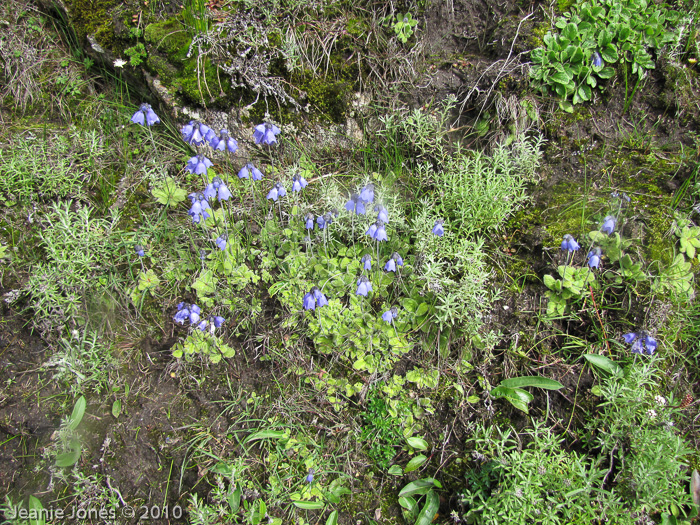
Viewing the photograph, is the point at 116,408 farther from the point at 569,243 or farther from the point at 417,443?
the point at 569,243

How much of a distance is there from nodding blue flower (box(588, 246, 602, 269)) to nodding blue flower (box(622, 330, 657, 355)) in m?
0.45

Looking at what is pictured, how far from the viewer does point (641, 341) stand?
223 centimetres

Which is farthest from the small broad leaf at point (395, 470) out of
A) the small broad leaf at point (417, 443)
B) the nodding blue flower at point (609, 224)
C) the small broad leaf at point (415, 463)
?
the nodding blue flower at point (609, 224)

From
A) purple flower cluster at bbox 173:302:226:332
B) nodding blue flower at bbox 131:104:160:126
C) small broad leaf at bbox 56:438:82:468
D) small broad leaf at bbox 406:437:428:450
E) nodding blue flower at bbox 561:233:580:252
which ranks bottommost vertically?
small broad leaf at bbox 56:438:82:468

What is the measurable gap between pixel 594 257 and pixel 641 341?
1.79ft

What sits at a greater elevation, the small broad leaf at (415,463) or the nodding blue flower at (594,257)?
the nodding blue flower at (594,257)

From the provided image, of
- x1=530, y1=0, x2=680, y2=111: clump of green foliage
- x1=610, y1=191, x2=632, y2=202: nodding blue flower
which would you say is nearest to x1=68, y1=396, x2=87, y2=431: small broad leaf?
x1=610, y1=191, x2=632, y2=202: nodding blue flower

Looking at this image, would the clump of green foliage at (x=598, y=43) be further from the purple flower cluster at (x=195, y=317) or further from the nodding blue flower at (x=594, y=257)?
the purple flower cluster at (x=195, y=317)

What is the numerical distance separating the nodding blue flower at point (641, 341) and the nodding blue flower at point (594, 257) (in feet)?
1.49

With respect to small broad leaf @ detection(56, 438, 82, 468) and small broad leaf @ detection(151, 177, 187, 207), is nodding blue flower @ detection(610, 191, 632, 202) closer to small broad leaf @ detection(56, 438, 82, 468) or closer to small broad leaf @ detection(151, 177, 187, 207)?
small broad leaf @ detection(151, 177, 187, 207)

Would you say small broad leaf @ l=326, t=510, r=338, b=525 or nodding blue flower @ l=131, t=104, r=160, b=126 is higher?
nodding blue flower @ l=131, t=104, r=160, b=126

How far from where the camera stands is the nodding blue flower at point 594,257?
7.73 feet

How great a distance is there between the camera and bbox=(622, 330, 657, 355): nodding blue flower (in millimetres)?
2188

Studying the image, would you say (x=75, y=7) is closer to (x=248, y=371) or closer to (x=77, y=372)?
(x=77, y=372)
